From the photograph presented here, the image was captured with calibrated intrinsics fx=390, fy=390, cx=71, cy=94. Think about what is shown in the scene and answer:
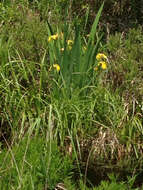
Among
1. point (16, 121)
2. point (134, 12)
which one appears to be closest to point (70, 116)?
point (16, 121)

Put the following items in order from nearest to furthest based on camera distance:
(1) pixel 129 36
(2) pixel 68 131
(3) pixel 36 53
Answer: (2) pixel 68 131
(3) pixel 36 53
(1) pixel 129 36

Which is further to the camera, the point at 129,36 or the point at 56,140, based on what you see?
the point at 129,36

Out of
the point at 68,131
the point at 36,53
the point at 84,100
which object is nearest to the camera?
the point at 68,131

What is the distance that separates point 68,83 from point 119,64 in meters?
0.70

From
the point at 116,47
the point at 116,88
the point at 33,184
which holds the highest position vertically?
the point at 116,47

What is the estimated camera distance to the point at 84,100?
364cm

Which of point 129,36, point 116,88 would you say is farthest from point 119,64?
point 129,36

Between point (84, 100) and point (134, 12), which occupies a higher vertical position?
point (134, 12)

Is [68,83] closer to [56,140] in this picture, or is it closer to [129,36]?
[56,140]

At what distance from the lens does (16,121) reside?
12.0 feet

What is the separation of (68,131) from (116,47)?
4.95ft

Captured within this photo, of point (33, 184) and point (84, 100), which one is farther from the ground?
point (84, 100)

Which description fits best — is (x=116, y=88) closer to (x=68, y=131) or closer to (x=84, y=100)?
(x=84, y=100)

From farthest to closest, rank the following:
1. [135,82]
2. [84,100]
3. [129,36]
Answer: [129,36]
[135,82]
[84,100]
